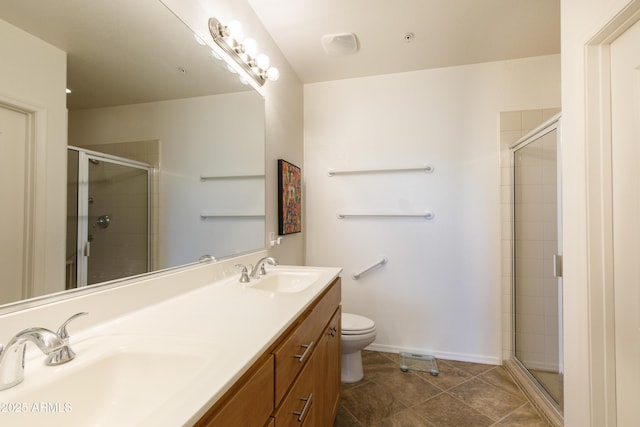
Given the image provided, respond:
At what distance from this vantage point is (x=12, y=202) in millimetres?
616

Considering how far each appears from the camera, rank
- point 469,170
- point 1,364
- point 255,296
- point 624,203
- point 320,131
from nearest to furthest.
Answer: point 1,364 < point 624,203 < point 255,296 < point 469,170 < point 320,131

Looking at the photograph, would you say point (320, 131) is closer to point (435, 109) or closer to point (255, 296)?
point (435, 109)

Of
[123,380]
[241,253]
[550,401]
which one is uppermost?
[241,253]

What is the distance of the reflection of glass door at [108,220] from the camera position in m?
0.75

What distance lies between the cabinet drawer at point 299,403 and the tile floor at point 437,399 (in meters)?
0.72

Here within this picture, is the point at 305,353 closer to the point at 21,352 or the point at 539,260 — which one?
the point at 21,352

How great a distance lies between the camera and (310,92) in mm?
2529

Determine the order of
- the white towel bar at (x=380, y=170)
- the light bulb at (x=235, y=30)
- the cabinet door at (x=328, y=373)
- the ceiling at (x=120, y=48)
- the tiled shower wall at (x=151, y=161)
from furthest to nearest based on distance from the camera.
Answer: the white towel bar at (x=380, y=170), the light bulb at (x=235, y=30), the cabinet door at (x=328, y=373), the tiled shower wall at (x=151, y=161), the ceiling at (x=120, y=48)

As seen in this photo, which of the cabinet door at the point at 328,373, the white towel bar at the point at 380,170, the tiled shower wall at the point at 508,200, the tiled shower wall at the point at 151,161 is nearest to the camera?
the tiled shower wall at the point at 151,161

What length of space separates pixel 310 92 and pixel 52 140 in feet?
7.08

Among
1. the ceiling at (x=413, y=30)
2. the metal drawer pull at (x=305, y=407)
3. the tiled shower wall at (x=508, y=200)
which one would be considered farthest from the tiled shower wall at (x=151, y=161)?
the tiled shower wall at (x=508, y=200)

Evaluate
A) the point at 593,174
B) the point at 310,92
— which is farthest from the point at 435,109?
the point at 593,174

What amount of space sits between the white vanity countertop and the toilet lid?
806 mm

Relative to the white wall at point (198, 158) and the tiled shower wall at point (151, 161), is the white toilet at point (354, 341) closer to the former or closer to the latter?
the white wall at point (198, 158)
